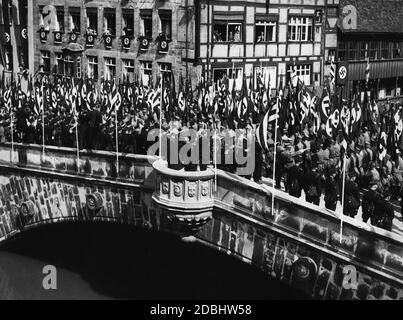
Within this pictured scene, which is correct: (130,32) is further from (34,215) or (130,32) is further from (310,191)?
(310,191)

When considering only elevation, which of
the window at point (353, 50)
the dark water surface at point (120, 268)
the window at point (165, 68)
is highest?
the window at point (353, 50)

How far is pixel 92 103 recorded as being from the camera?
27.7 meters

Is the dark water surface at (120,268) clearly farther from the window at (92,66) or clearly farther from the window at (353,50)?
the window at (353,50)

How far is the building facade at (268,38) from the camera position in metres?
38.0

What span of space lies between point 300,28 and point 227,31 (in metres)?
5.25

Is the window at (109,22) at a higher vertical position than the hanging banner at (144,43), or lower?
higher

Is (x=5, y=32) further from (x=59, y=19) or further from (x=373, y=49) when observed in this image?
(x=373, y=49)

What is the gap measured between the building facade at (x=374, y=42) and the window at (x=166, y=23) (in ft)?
35.6

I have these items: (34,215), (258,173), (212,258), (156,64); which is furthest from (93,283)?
(156,64)

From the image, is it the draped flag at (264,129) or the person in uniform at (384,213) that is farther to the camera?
the draped flag at (264,129)

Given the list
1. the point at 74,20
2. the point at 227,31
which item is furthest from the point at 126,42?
the point at 227,31

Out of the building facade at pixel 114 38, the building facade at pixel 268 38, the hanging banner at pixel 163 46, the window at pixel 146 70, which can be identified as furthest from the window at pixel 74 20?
the building facade at pixel 268 38

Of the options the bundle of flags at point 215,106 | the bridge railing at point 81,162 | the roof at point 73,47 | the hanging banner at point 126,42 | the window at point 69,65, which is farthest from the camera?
the window at point 69,65

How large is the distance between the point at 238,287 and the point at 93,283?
19.9ft
